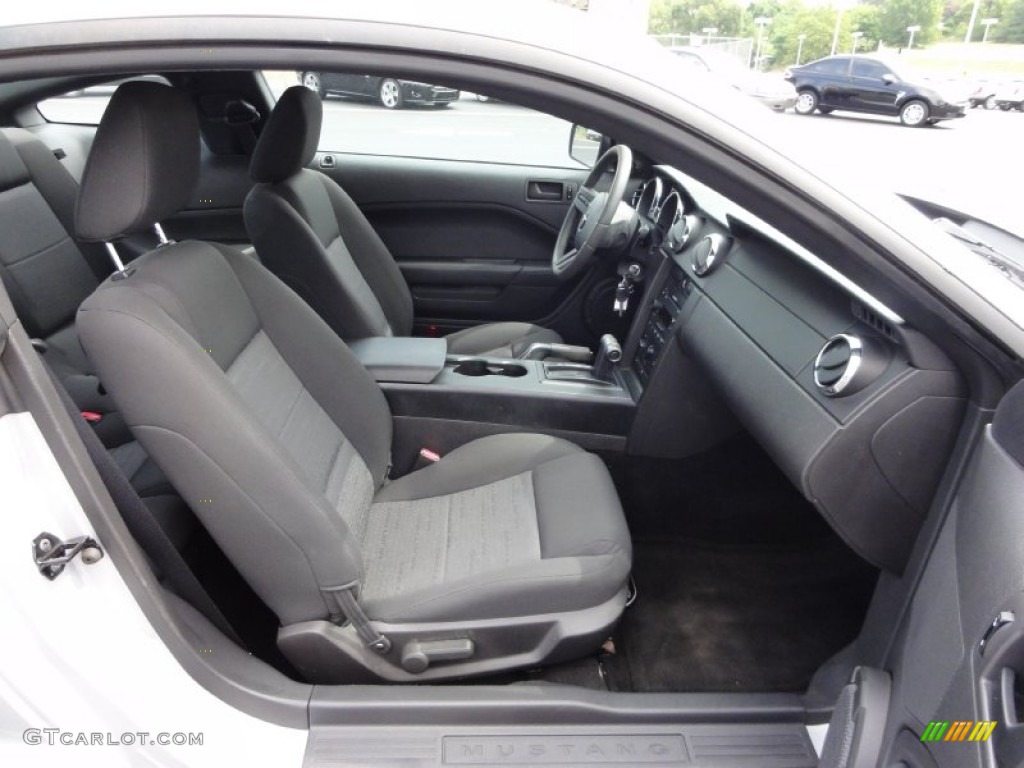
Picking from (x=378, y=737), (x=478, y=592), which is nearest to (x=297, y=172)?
(x=478, y=592)

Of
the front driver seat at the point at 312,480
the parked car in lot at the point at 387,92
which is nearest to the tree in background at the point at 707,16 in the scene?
the parked car in lot at the point at 387,92

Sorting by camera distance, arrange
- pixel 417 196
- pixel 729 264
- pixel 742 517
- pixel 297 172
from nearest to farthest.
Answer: pixel 729 264 < pixel 742 517 < pixel 297 172 < pixel 417 196

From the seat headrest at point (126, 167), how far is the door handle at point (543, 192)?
2177 mm

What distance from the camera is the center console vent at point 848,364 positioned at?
1.15 m

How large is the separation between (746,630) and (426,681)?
0.87 meters

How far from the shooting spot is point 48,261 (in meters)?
2.56

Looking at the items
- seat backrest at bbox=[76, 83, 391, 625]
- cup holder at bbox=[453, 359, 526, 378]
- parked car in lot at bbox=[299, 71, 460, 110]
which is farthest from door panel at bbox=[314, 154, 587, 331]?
seat backrest at bbox=[76, 83, 391, 625]

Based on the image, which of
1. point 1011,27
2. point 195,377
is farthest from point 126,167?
point 1011,27

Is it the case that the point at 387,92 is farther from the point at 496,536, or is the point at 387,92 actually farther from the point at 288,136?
the point at 496,536

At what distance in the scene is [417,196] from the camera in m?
3.30

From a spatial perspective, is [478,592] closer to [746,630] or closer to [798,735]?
[798,735]

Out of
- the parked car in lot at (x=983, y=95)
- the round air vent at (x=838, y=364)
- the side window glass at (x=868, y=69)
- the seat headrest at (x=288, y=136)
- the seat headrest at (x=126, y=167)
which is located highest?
the seat headrest at (x=126, y=167)

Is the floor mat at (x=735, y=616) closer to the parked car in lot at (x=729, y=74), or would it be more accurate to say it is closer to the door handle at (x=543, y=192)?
the parked car in lot at (x=729, y=74)

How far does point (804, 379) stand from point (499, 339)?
5.15ft
